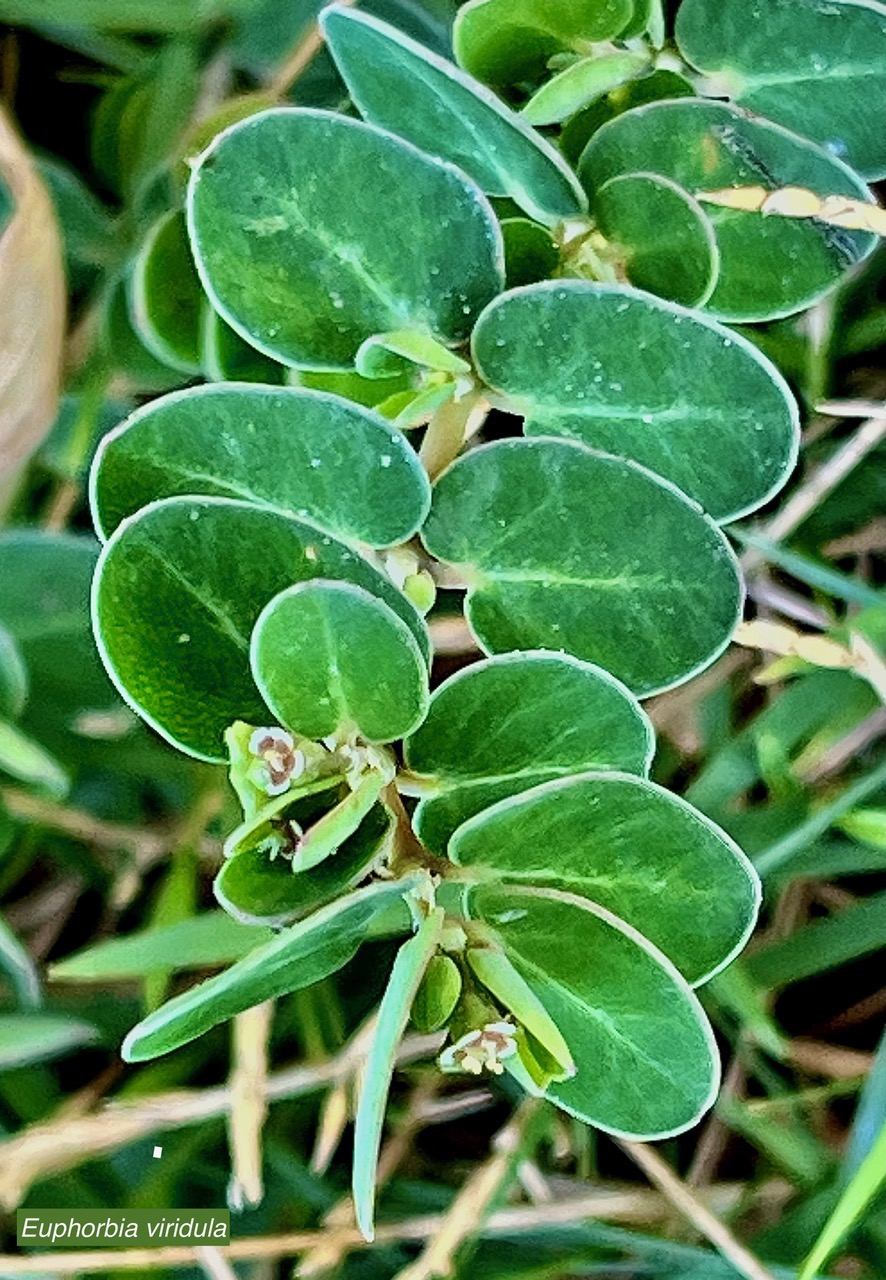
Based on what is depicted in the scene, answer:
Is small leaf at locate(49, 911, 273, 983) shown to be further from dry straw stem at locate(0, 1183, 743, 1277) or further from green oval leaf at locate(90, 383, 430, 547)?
green oval leaf at locate(90, 383, 430, 547)

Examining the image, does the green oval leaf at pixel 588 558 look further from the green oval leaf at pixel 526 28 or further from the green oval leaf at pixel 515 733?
the green oval leaf at pixel 526 28

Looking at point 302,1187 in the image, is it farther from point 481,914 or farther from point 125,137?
point 125,137

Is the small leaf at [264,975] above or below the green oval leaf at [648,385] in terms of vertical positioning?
below

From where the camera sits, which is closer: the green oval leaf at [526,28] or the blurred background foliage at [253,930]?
the green oval leaf at [526,28]

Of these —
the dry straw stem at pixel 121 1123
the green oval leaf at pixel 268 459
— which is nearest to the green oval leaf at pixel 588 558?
the green oval leaf at pixel 268 459

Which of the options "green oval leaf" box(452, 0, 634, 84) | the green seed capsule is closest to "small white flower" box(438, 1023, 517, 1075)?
the green seed capsule

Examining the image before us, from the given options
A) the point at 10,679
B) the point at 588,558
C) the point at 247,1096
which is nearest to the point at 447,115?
the point at 588,558

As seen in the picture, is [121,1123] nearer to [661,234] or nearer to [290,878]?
[290,878]
